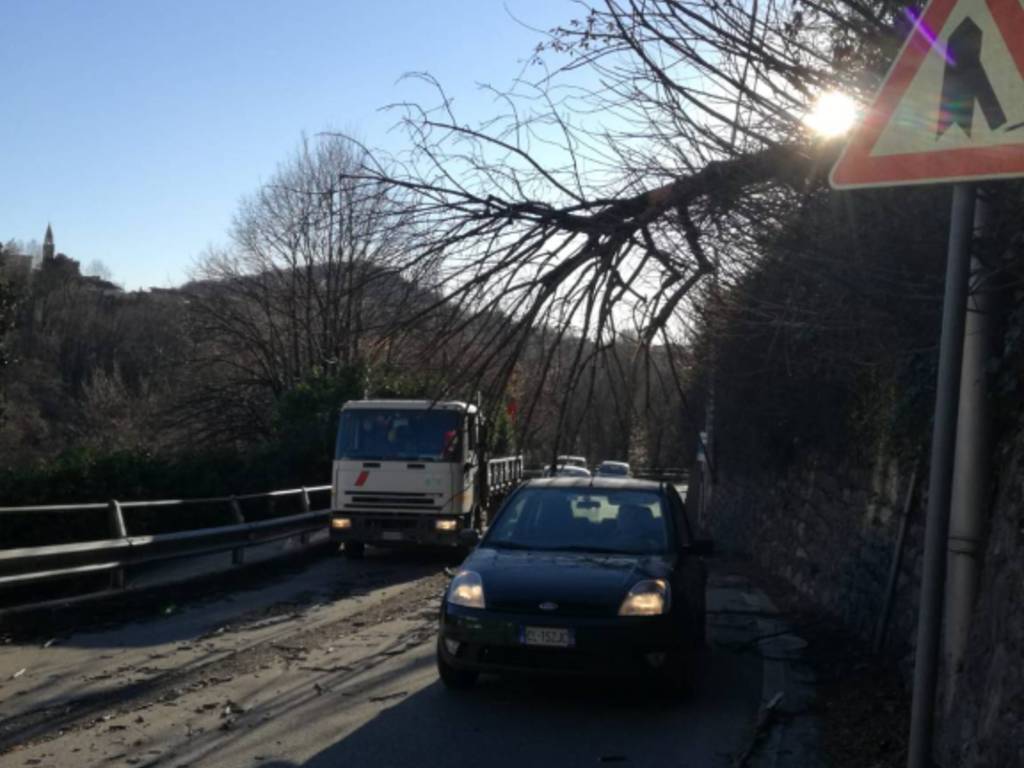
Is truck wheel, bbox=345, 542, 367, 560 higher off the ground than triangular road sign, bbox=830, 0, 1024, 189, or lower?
lower

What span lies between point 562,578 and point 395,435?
1031cm

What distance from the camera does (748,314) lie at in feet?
27.5

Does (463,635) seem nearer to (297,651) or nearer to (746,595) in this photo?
(297,651)

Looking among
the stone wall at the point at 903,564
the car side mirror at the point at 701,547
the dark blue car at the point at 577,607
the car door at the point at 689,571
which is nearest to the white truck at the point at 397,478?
the stone wall at the point at 903,564

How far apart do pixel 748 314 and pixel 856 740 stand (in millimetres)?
2966

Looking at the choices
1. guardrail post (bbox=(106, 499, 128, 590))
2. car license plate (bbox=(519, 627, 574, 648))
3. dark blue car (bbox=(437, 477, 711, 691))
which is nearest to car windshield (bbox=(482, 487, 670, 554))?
dark blue car (bbox=(437, 477, 711, 691))

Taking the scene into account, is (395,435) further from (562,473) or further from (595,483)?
(595,483)

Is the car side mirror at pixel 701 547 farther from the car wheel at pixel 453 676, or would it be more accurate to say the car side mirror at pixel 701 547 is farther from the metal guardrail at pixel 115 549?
the metal guardrail at pixel 115 549

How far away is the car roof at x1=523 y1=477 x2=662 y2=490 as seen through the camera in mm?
9812

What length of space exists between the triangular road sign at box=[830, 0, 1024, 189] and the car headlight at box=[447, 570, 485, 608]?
483cm

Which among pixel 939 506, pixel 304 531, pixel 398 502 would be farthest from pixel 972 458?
pixel 304 531

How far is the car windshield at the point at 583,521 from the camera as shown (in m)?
9.16

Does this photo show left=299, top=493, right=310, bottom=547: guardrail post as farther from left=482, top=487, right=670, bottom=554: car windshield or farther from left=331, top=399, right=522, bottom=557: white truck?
left=482, top=487, right=670, bottom=554: car windshield

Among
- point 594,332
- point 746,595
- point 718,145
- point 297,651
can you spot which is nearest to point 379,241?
point 594,332
